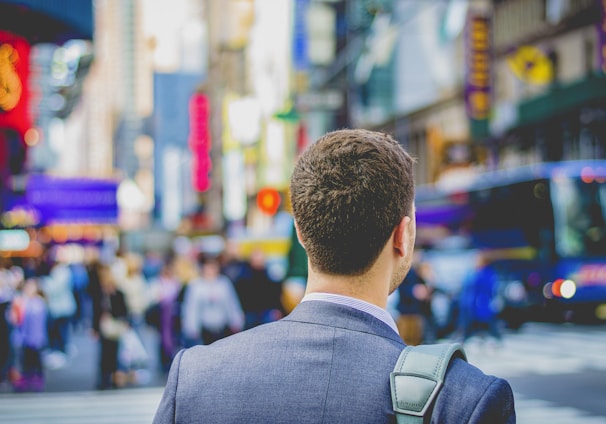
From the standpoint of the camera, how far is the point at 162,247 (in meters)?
82.4

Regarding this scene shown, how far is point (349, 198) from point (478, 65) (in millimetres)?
30629

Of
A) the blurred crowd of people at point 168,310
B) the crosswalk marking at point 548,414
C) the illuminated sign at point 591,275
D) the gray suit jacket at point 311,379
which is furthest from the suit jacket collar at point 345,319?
the illuminated sign at point 591,275

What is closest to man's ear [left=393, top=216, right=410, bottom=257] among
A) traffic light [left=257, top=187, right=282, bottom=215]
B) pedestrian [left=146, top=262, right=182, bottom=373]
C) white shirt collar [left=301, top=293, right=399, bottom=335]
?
white shirt collar [left=301, top=293, right=399, bottom=335]

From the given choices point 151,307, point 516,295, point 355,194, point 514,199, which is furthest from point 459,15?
point 355,194

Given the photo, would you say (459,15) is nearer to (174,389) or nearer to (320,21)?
(320,21)

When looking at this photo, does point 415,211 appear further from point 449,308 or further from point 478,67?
A: point 478,67

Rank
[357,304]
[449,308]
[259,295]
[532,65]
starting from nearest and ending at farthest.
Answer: [357,304], [259,295], [449,308], [532,65]

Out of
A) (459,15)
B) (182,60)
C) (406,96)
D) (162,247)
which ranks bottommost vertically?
(162,247)

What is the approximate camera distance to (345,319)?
6.81 feet

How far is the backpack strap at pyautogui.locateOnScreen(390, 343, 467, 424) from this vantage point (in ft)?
6.02

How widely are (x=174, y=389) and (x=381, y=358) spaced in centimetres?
48

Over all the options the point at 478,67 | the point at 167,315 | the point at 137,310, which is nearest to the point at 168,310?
the point at 167,315

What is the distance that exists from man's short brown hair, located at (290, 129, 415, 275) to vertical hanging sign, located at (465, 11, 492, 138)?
30.4 meters

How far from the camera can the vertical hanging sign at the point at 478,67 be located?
31753mm
